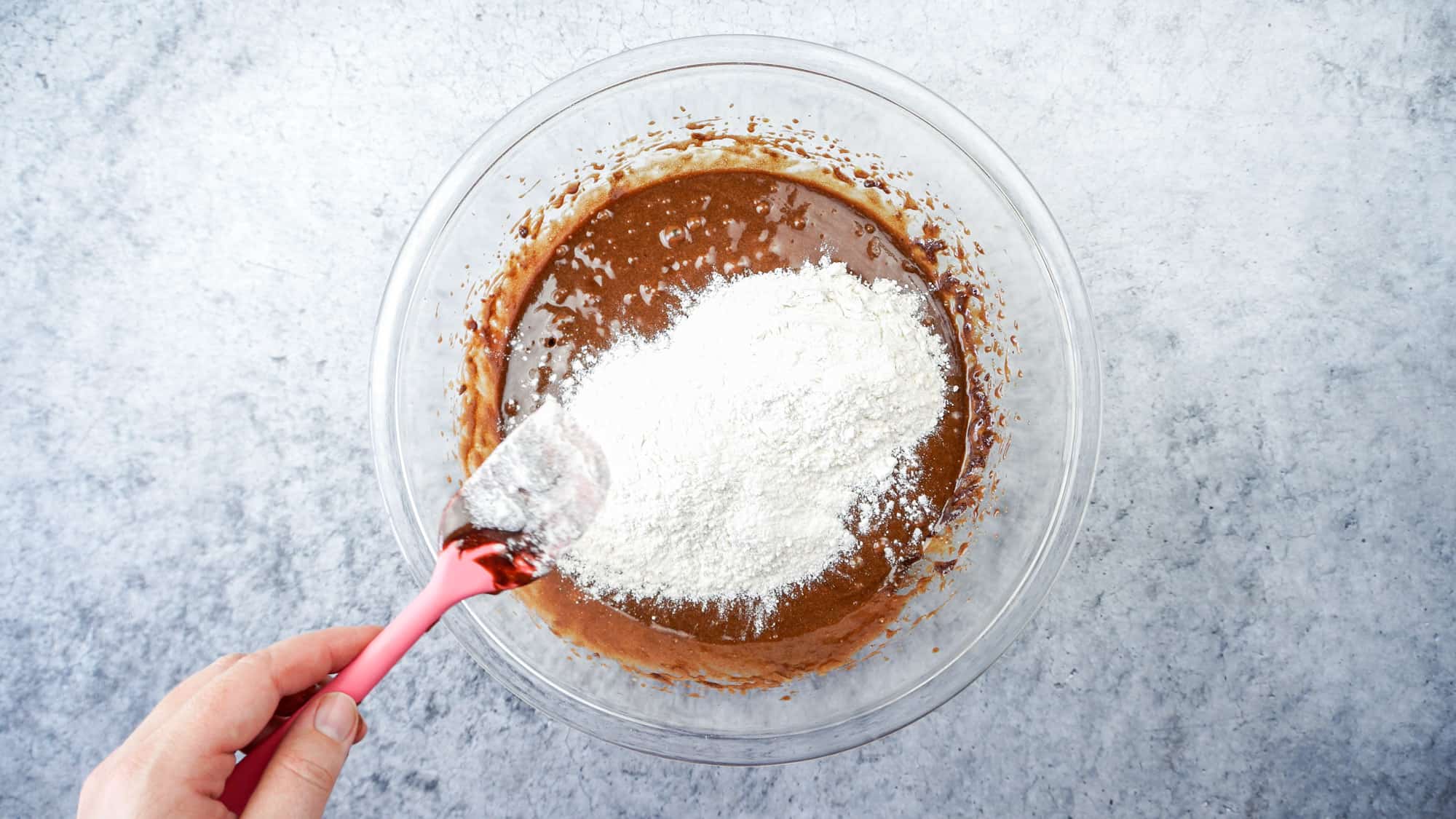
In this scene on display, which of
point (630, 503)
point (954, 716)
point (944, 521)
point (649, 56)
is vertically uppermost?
point (649, 56)

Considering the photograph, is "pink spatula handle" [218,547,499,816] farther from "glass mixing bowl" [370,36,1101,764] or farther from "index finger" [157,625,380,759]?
"glass mixing bowl" [370,36,1101,764]

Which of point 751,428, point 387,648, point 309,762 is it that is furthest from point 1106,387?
point 309,762

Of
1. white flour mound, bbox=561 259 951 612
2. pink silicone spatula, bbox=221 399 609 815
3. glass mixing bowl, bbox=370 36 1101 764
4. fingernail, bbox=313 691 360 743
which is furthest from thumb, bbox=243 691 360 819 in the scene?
white flour mound, bbox=561 259 951 612

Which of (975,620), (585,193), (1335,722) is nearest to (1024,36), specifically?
(585,193)

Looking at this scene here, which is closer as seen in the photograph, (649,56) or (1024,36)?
(649,56)

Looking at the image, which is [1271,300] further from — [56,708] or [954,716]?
[56,708]

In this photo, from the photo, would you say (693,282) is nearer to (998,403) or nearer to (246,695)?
(998,403)
